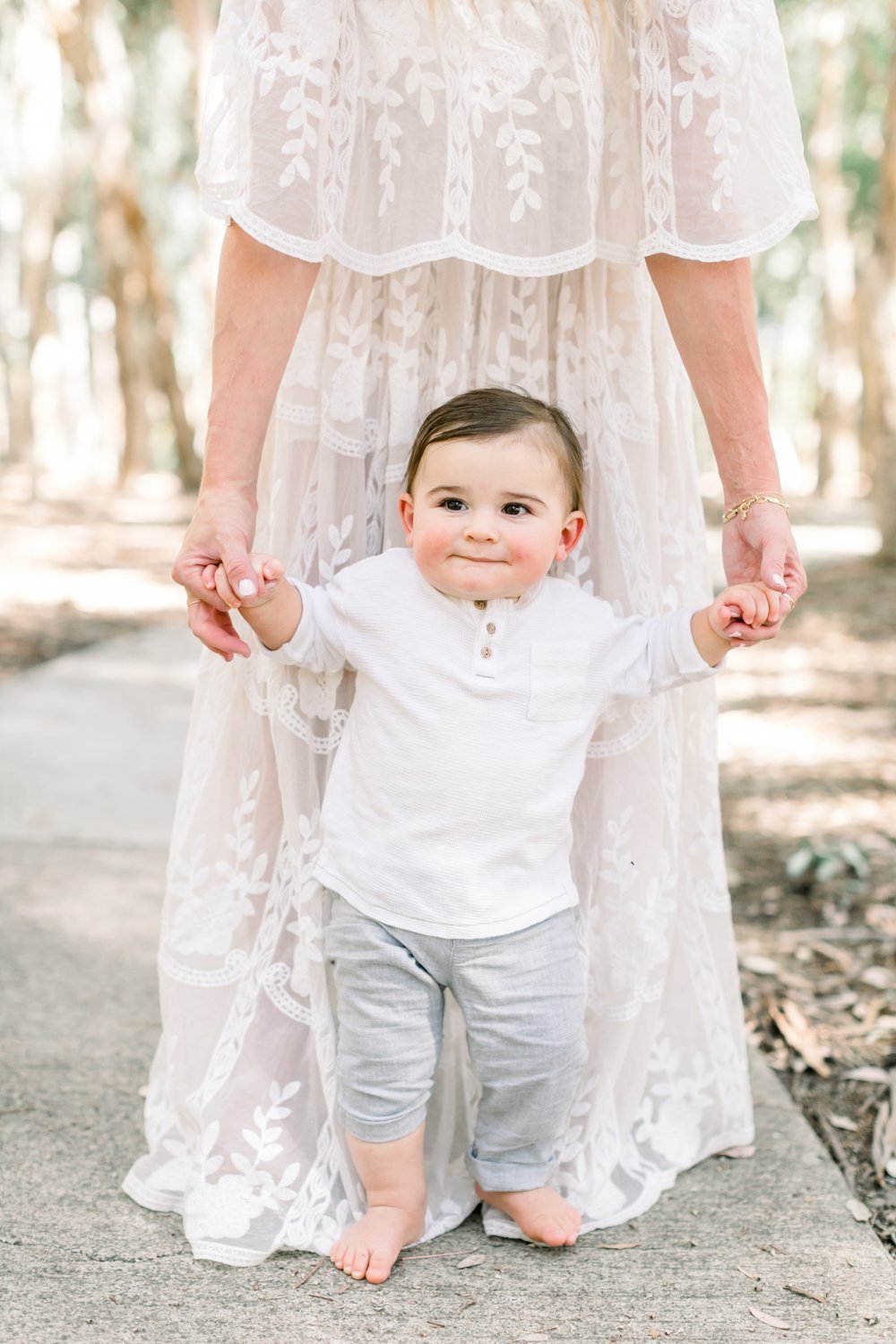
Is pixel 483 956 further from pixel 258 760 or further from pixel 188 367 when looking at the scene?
pixel 188 367

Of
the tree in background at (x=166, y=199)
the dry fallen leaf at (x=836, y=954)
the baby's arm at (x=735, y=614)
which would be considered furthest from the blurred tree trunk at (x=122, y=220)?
the baby's arm at (x=735, y=614)

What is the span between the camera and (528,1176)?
209 cm

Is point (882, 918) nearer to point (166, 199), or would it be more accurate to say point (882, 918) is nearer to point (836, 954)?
point (836, 954)

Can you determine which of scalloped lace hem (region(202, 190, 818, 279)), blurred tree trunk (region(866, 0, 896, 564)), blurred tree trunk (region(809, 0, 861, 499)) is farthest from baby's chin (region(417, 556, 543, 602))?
blurred tree trunk (region(809, 0, 861, 499))

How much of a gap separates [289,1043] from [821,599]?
7.27 meters

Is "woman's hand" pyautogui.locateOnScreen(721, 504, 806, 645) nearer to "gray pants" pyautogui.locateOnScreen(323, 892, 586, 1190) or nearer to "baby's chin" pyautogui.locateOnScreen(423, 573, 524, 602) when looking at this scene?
"baby's chin" pyautogui.locateOnScreen(423, 573, 524, 602)

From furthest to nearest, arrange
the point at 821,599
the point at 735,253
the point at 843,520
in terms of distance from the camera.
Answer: the point at 843,520
the point at 821,599
the point at 735,253

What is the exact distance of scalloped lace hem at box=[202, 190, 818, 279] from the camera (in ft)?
6.21

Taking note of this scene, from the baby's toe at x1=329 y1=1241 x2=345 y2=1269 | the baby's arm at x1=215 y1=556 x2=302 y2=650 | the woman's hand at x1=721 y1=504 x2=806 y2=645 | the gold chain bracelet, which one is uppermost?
the gold chain bracelet

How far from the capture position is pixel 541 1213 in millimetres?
2057

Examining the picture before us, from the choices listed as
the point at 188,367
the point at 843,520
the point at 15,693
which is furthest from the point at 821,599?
the point at 188,367

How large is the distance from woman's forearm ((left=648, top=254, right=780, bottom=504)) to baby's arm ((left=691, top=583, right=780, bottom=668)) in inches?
8.1

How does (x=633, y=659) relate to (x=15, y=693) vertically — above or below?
above

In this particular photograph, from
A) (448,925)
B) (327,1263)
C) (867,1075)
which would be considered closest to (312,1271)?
(327,1263)
